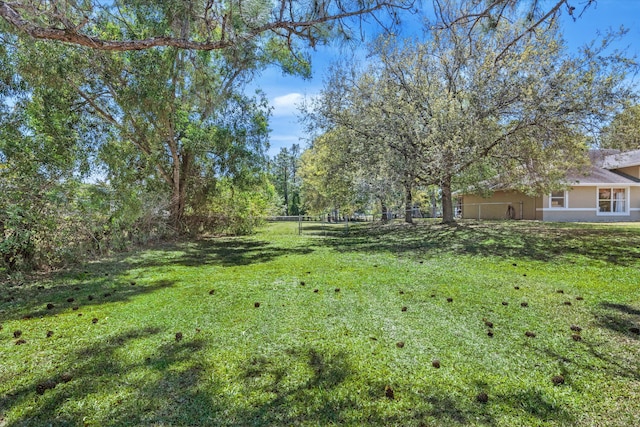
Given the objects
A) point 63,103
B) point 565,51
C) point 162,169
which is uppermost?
point 565,51

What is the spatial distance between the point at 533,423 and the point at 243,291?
12.1 ft

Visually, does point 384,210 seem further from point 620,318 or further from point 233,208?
point 620,318

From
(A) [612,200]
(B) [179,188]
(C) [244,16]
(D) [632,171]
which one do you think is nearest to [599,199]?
(A) [612,200]

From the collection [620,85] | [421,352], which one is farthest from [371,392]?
[620,85]

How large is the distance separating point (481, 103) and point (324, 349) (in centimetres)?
950

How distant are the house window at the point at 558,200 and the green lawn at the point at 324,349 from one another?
15561 mm

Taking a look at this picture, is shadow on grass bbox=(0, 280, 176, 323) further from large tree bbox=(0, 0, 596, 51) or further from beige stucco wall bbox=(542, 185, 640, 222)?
beige stucco wall bbox=(542, 185, 640, 222)

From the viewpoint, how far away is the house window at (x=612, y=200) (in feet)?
62.6

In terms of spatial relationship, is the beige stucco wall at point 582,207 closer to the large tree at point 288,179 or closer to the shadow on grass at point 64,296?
the shadow on grass at point 64,296

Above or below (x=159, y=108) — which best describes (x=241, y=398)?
below

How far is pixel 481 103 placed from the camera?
1011cm

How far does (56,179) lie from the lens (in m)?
5.55

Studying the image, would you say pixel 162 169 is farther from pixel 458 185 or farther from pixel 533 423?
pixel 458 185

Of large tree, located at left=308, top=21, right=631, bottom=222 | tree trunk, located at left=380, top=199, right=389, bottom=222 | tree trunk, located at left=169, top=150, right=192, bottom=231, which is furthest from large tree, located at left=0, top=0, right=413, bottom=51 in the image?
tree trunk, located at left=380, top=199, right=389, bottom=222
